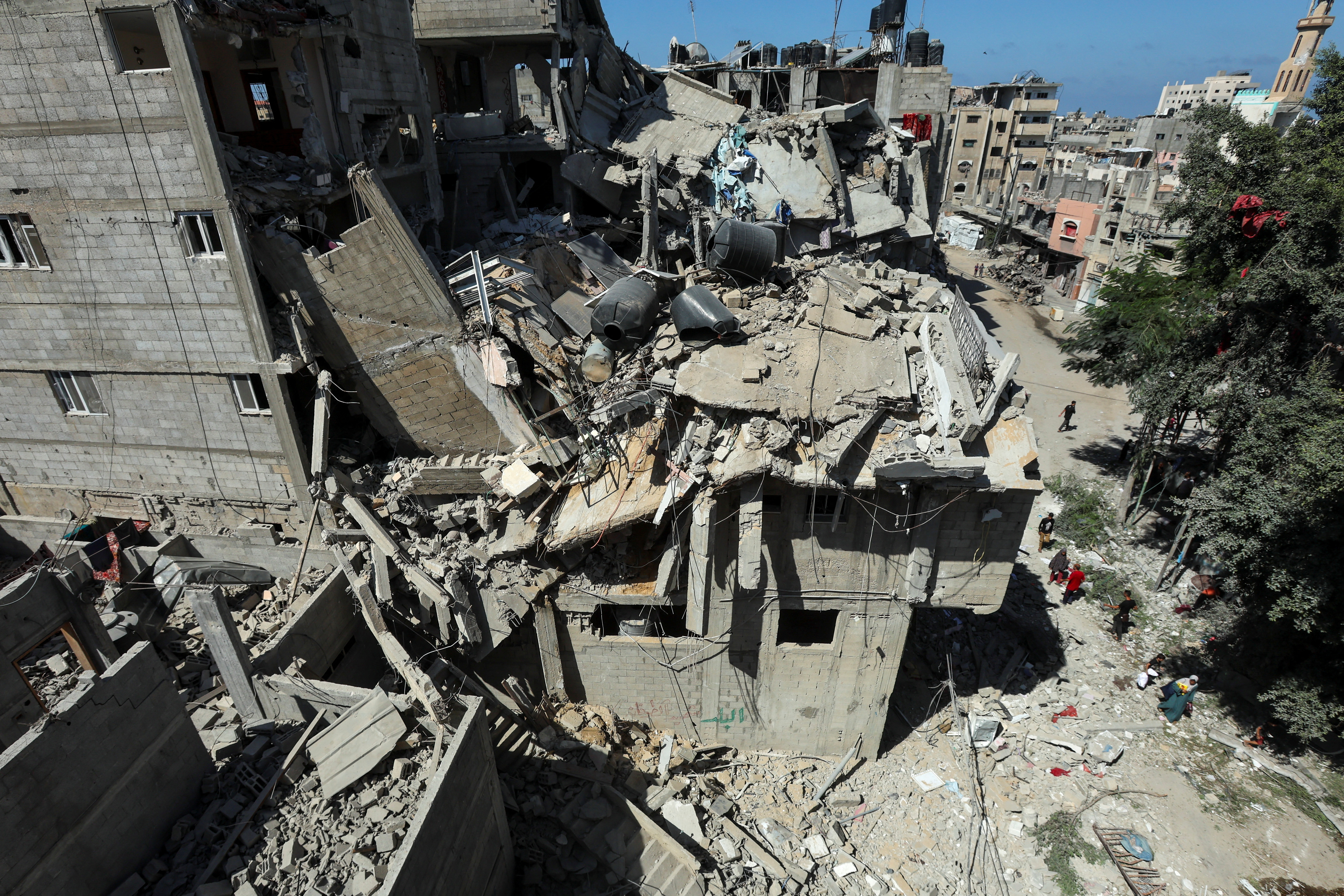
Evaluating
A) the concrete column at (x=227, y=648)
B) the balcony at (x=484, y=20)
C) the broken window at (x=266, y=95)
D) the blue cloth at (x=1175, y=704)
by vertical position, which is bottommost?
the blue cloth at (x=1175, y=704)

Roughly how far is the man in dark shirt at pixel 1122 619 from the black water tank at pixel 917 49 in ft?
94.2

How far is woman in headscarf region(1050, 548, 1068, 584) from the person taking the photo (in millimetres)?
18266

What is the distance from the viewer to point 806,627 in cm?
1556

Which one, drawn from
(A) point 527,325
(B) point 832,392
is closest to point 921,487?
(B) point 832,392

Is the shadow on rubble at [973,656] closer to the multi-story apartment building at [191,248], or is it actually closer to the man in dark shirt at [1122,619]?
the man in dark shirt at [1122,619]

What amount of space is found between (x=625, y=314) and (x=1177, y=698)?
14.8m

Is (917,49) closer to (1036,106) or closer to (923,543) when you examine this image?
(1036,106)

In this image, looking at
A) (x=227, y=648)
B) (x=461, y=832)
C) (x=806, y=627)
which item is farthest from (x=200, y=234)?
(x=806, y=627)

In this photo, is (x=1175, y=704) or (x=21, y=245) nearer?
(x=21, y=245)

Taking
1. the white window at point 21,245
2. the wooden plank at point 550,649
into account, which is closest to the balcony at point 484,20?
the white window at point 21,245

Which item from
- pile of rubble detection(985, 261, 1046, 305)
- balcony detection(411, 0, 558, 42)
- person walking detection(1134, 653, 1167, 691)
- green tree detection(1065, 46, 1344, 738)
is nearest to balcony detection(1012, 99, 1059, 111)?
pile of rubble detection(985, 261, 1046, 305)

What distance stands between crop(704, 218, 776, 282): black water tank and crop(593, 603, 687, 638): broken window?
732 centimetres

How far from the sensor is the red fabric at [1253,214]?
1404 cm

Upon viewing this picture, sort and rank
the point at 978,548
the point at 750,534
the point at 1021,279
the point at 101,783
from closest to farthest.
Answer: the point at 101,783 < the point at 750,534 < the point at 978,548 < the point at 1021,279
